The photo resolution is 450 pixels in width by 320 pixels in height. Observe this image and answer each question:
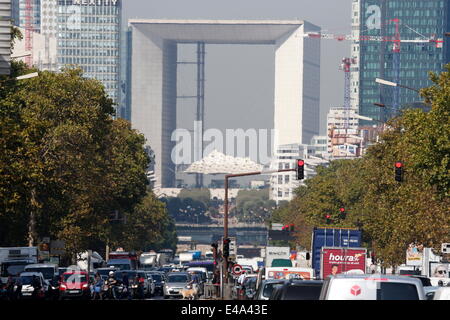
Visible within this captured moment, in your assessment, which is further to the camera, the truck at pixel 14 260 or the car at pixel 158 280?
the car at pixel 158 280

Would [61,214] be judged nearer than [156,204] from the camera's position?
Yes

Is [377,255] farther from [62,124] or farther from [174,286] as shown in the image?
[174,286]

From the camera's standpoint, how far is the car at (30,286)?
6588 cm

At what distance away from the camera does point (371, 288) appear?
25.6m

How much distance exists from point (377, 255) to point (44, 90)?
31991mm

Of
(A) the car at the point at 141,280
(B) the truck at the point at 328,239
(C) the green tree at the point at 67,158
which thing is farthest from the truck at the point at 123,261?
(B) the truck at the point at 328,239

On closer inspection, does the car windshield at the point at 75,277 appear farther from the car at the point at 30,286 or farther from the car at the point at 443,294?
the car at the point at 443,294

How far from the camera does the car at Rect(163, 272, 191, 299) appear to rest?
75.9 meters

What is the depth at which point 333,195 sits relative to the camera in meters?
153

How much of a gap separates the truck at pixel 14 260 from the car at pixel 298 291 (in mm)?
48571

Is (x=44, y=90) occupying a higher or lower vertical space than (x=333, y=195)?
higher

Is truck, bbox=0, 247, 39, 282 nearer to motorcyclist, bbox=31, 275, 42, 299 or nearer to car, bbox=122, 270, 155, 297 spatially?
car, bbox=122, 270, 155, 297

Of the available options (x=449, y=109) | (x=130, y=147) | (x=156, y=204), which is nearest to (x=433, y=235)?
(x=449, y=109)
